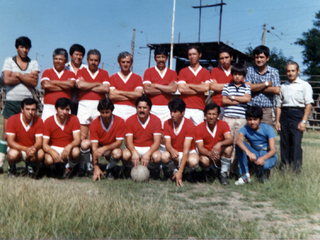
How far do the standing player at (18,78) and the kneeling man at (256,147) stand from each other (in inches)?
171

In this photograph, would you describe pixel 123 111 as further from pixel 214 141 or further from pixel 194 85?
pixel 214 141

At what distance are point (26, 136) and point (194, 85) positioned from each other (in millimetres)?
3442

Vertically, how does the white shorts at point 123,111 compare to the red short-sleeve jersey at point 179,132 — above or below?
above

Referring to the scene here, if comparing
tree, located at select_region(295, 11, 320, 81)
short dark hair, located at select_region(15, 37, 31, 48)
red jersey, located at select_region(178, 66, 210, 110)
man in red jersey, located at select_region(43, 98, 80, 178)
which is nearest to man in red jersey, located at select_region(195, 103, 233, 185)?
red jersey, located at select_region(178, 66, 210, 110)

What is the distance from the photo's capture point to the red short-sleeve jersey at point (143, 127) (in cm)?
620

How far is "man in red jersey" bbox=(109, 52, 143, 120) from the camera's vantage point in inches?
259

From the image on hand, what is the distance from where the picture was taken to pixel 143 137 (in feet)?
20.7

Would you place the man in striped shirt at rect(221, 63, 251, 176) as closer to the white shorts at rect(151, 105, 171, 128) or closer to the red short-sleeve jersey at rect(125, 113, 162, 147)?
the white shorts at rect(151, 105, 171, 128)

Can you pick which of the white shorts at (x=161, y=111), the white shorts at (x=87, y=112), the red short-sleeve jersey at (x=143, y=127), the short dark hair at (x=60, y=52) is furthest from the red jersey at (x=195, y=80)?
the short dark hair at (x=60, y=52)

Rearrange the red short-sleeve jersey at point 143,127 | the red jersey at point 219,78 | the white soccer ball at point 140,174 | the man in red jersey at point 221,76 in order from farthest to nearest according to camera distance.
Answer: the red jersey at point 219,78 < the man in red jersey at point 221,76 < the red short-sleeve jersey at point 143,127 < the white soccer ball at point 140,174

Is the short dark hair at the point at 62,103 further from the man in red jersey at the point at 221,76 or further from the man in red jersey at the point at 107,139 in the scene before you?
the man in red jersey at the point at 221,76

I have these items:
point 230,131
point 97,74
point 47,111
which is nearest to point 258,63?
point 230,131

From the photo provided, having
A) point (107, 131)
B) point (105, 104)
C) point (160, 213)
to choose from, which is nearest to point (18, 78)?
point (105, 104)

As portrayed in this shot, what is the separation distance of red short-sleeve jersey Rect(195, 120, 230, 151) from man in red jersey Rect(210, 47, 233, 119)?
26.9 inches
